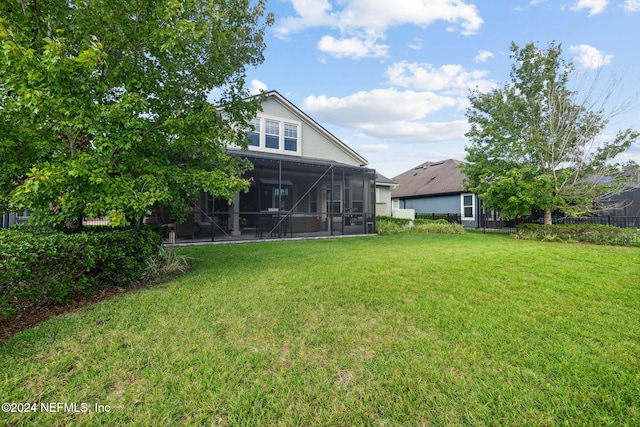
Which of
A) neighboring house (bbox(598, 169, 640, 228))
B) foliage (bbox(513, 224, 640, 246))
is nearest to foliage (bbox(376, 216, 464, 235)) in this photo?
foliage (bbox(513, 224, 640, 246))

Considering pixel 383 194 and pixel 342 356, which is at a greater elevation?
pixel 383 194

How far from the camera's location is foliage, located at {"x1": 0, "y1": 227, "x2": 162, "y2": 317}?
9.62ft

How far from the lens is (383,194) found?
18.4 meters

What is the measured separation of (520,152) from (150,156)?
524 inches

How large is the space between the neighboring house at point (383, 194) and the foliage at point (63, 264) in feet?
47.2

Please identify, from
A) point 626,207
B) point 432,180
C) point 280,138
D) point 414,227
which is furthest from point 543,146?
point 280,138

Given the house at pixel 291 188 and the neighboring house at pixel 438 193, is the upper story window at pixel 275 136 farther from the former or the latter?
the neighboring house at pixel 438 193

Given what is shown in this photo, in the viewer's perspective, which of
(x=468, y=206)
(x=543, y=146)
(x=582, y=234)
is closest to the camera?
(x=582, y=234)

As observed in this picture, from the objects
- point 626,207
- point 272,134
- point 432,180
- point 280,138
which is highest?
point 272,134

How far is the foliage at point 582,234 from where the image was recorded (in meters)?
9.15

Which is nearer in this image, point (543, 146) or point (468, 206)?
point (543, 146)

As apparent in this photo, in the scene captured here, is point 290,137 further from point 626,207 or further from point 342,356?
point 626,207

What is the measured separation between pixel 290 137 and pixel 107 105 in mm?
10031

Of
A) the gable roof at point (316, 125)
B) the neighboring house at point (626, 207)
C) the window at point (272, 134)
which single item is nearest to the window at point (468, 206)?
the neighboring house at point (626, 207)
